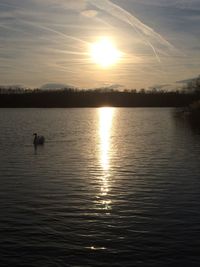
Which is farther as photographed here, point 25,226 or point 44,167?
point 44,167

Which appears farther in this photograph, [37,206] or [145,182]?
[145,182]

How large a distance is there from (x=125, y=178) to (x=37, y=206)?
7913 millimetres

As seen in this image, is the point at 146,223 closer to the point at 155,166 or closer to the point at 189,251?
the point at 189,251

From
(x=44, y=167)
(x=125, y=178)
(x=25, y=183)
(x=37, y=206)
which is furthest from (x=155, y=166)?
(x=37, y=206)

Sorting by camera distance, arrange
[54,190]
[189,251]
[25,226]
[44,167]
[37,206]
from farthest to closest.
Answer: [44,167] < [54,190] < [37,206] < [25,226] < [189,251]

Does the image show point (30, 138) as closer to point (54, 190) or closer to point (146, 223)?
point (54, 190)

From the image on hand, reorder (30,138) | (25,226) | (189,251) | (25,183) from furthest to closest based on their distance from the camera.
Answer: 1. (30,138)
2. (25,183)
3. (25,226)
4. (189,251)

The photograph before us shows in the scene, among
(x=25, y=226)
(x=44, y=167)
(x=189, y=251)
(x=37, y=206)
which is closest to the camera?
(x=189, y=251)

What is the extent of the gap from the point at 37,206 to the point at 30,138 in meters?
32.3

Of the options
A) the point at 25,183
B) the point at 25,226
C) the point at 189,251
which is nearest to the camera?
the point at 189,251

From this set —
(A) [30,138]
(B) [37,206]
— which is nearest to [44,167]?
(B) [37,206]

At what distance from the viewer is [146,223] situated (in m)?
16.9

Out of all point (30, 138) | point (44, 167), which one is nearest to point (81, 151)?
point (44, 167)

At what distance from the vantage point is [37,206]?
63.5 ft
